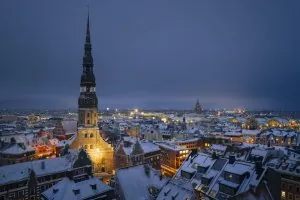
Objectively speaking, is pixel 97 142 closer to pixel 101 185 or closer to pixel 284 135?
pixel 101 185

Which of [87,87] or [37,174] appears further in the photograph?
[87,87]

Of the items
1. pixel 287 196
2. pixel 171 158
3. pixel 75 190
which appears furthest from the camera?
pixel 171 158

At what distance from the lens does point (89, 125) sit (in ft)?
331

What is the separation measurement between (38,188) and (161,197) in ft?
112

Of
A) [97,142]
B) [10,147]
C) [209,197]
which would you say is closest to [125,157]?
[97,142]

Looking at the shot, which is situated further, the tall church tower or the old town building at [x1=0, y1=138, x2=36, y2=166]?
the old town building at [x1=0, y1=138, x2=36, y2=166]

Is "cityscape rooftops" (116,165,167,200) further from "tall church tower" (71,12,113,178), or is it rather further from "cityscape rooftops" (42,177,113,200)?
"tall church tower" (71,12,113,178)

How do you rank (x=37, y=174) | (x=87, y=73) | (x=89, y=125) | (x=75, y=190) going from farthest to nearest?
(x=87, y=73), (x=89, y=125), (x=37, y=174), (x=75, y=190)

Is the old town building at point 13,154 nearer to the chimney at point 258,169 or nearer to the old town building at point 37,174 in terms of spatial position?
the old town building at point 37,174

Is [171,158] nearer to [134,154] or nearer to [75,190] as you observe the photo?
[134,154]

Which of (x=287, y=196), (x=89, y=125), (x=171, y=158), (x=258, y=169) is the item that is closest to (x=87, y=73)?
(x=89, y=125)

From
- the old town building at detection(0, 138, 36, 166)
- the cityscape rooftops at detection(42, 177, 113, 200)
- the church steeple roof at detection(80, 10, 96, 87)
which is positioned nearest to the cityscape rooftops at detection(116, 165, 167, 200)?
the cityscape rooftops at detection(42, 177, 113, 200)

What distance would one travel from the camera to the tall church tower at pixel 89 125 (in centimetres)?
9994

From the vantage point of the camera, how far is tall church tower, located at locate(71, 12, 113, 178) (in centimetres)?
9994
